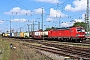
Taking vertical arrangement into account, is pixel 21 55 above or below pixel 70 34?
below

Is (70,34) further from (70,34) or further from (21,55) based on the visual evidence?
(21,55)

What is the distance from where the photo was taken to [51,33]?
61688mm

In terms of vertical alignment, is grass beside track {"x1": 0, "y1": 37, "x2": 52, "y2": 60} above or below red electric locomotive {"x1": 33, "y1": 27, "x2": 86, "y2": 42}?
below

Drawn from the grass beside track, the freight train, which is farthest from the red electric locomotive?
the grass beside track

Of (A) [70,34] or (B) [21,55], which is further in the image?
(A) [70,34]

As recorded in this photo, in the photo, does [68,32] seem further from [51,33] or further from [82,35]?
[51,33]

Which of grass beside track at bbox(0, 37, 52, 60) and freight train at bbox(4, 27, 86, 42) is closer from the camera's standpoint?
grass beside track at bbox(0, 37, 52, 60)

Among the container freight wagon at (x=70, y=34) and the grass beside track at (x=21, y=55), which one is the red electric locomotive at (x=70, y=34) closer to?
the container freight wagon at (x=70, y=34)

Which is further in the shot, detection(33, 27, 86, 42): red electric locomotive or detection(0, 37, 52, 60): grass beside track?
detection(33, 27, 86, 42): red electric locomotive

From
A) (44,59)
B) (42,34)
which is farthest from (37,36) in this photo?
(44,59)

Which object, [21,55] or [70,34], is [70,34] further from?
[21,55]

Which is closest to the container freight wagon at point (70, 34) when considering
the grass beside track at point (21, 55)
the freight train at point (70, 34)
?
the freight train at point (70, 34)

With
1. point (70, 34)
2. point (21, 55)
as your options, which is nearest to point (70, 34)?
point (70, 34)

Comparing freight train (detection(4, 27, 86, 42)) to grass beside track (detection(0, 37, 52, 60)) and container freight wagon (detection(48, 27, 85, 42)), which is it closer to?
container freight wagon (detection(48, 27, 85, 42))
